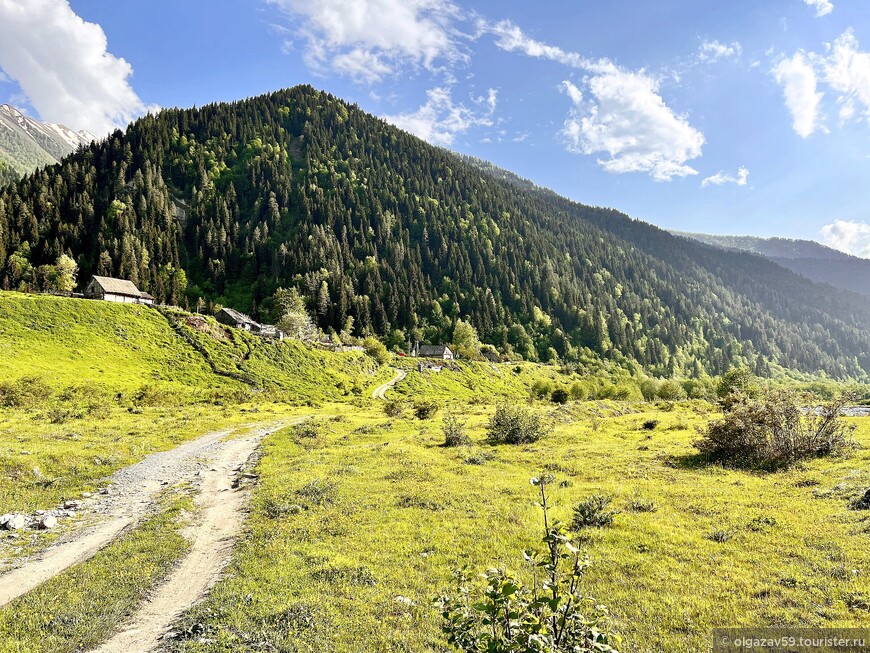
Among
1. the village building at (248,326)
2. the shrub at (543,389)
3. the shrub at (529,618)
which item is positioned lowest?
the shrub at (543,389)

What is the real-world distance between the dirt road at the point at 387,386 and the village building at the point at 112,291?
6651 cm

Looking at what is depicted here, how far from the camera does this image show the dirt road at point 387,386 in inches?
3834

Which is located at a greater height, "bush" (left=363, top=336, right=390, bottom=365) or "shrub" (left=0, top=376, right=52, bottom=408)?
"bush" (left=363, top=336, right=390, bottom=365)

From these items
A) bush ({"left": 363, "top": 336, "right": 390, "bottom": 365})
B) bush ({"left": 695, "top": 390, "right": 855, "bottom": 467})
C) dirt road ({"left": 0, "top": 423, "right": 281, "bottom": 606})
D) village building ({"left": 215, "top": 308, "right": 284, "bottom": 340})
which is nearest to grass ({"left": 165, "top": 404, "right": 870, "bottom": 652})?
bush ({"left": 695, "top": 390, "right": 855, "bottom": 467})

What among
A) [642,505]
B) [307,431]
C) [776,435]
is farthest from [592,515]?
[307,431]

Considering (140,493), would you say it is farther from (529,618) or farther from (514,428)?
(514,428)

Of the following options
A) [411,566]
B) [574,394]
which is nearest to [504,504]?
[411,566]

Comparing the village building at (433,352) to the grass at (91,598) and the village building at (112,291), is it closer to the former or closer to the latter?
the village building at (112,291)

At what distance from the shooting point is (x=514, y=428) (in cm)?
3925

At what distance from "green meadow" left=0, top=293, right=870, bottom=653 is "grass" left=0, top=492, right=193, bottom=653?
63 mm

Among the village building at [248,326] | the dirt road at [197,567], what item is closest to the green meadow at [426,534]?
the dirt road at [197,567]

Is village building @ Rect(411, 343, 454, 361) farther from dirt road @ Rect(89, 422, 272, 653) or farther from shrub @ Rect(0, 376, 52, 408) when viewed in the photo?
dirt road @ Rect(89, 422, 272, 653)

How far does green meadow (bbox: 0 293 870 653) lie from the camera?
1025cm

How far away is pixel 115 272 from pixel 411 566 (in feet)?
546
